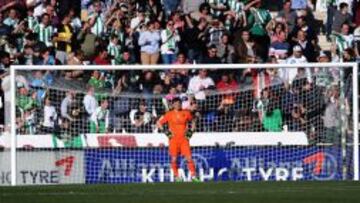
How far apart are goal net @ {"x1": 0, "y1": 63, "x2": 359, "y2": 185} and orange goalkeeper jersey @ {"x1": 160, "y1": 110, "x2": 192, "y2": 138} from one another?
0.18 m

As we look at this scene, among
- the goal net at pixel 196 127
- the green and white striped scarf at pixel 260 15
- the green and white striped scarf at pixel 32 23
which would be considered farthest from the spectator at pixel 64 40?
the green and white striped scarf at pixel 260 15

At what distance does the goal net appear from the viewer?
67.8 ft

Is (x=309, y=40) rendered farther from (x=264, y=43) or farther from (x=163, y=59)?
(x=163, y=59)

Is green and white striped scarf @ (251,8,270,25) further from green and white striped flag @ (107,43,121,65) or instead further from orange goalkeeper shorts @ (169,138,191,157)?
orange goalkeeper shorts @ (169,138,191,157)

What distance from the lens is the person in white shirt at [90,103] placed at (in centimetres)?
2077

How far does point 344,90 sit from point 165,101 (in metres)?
3.39

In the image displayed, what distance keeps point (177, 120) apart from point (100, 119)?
153 centimetres

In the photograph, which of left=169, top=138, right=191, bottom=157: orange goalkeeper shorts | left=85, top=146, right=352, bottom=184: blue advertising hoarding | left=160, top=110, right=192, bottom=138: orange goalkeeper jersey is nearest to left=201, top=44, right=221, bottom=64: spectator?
left=160, top=110, right=192, bottom=138: orange goalkeeper jersey

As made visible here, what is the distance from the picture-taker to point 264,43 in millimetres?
24344

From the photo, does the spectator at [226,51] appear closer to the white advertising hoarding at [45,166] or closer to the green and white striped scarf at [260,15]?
the green and white striped scarf at [260,15]

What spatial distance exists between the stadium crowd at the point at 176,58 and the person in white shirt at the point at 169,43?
0.02 metres

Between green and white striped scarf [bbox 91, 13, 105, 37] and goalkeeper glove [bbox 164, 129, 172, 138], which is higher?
green and white striped scarf [bbox 91, 13, 105, 37]

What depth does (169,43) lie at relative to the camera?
78.6ft

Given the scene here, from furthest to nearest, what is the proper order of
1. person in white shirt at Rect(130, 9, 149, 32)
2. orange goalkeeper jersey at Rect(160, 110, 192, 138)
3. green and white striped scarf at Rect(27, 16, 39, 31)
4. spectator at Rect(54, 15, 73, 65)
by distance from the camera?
person in white shirt at Rect(130, 9, 149, 32)
green and white striped scarf at Rect(27, 16, 39, 31)
spectator at Rect(54, 15, 73, 65)
orange goalkeeper jersey at Rect(160, 110, 192, 138)
